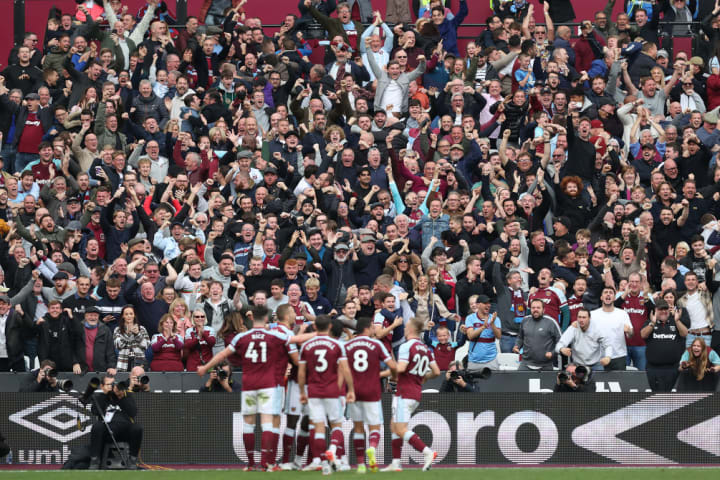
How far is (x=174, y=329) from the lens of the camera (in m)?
19.2

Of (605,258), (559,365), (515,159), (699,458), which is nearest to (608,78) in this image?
(515,159)

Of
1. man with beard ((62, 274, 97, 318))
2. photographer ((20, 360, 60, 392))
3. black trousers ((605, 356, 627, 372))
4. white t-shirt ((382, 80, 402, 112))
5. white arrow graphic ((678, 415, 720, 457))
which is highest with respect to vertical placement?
white t-shirt ((382, 80, 402, 112))

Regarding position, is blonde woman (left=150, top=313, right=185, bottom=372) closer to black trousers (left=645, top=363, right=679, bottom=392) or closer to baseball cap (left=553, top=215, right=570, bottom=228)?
baseball cap (left=553, top=215, right=570, bottom=228)

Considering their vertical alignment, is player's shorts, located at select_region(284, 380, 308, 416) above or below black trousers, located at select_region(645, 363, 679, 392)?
below

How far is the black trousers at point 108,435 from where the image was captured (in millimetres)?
18047

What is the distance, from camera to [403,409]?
16.8 m

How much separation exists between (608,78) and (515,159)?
3.74 meters

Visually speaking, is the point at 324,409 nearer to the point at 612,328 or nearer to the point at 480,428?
the point at 480,428

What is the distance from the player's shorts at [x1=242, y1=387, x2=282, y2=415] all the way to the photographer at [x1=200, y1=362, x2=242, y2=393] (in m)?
2.27

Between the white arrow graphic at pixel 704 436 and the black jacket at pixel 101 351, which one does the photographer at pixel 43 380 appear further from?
the white arrow graphic at pixel 704 436

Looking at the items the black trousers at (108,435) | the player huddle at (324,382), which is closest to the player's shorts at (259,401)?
the player huddle at (324,382)

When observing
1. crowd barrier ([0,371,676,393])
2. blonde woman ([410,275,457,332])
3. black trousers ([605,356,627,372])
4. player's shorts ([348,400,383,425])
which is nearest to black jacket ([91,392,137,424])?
crowd barrier ([0,371,676,393])

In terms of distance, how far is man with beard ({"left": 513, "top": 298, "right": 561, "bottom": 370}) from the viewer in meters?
19.3

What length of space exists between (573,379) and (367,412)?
11.5 feet
